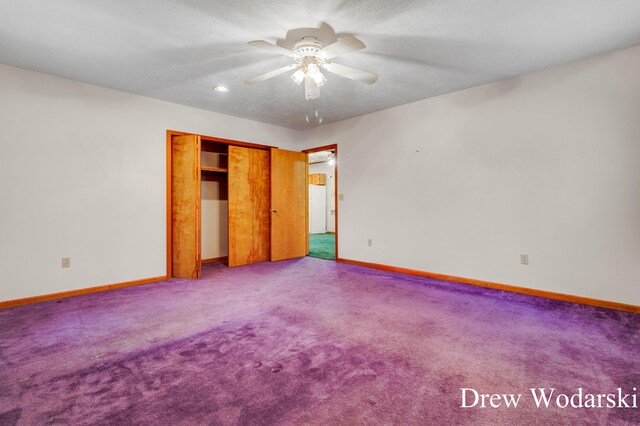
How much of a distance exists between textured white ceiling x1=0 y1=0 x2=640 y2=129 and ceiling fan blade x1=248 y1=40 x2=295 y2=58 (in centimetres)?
14

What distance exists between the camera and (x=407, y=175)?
455cm

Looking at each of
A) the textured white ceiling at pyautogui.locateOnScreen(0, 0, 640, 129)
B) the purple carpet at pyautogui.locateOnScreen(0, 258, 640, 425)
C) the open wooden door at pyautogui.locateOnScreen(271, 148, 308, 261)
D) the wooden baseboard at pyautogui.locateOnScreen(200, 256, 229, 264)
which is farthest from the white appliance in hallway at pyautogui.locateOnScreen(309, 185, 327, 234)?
the purple carpet at pyautogui.locateOnScreen(0, 258, 640, 425)

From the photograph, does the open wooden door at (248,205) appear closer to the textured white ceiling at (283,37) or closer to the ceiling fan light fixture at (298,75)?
the textured white ceiling at (283,37)

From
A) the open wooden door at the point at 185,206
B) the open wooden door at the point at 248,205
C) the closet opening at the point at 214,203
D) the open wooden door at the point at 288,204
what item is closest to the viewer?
the open wooden door at the point at 185,206

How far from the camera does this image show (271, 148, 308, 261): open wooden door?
219 inches

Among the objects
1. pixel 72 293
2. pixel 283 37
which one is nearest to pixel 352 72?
pixel 283 37

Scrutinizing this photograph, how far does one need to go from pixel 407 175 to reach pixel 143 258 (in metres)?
4.08

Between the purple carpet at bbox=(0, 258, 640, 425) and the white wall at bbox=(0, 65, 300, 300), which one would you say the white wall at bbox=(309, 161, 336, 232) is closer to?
the white wall at bbox=(0, 65, 300, 300)

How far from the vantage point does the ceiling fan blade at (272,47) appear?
2311 millimetres

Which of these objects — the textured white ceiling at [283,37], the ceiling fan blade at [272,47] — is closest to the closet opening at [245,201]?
the textured white ceiling at [283,37]

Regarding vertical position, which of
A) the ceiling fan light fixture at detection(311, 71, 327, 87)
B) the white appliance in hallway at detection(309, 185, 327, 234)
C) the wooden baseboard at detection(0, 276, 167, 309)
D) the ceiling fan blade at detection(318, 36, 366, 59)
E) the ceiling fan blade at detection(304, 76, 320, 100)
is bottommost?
the wooden baseboard at detection(0, 276, 167, 309)

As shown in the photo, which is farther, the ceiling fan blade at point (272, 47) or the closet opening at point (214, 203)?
the closet opening at point (214, 203)

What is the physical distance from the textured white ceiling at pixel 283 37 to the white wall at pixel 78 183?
0.34 meters

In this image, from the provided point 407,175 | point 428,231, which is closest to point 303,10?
point 407,175
